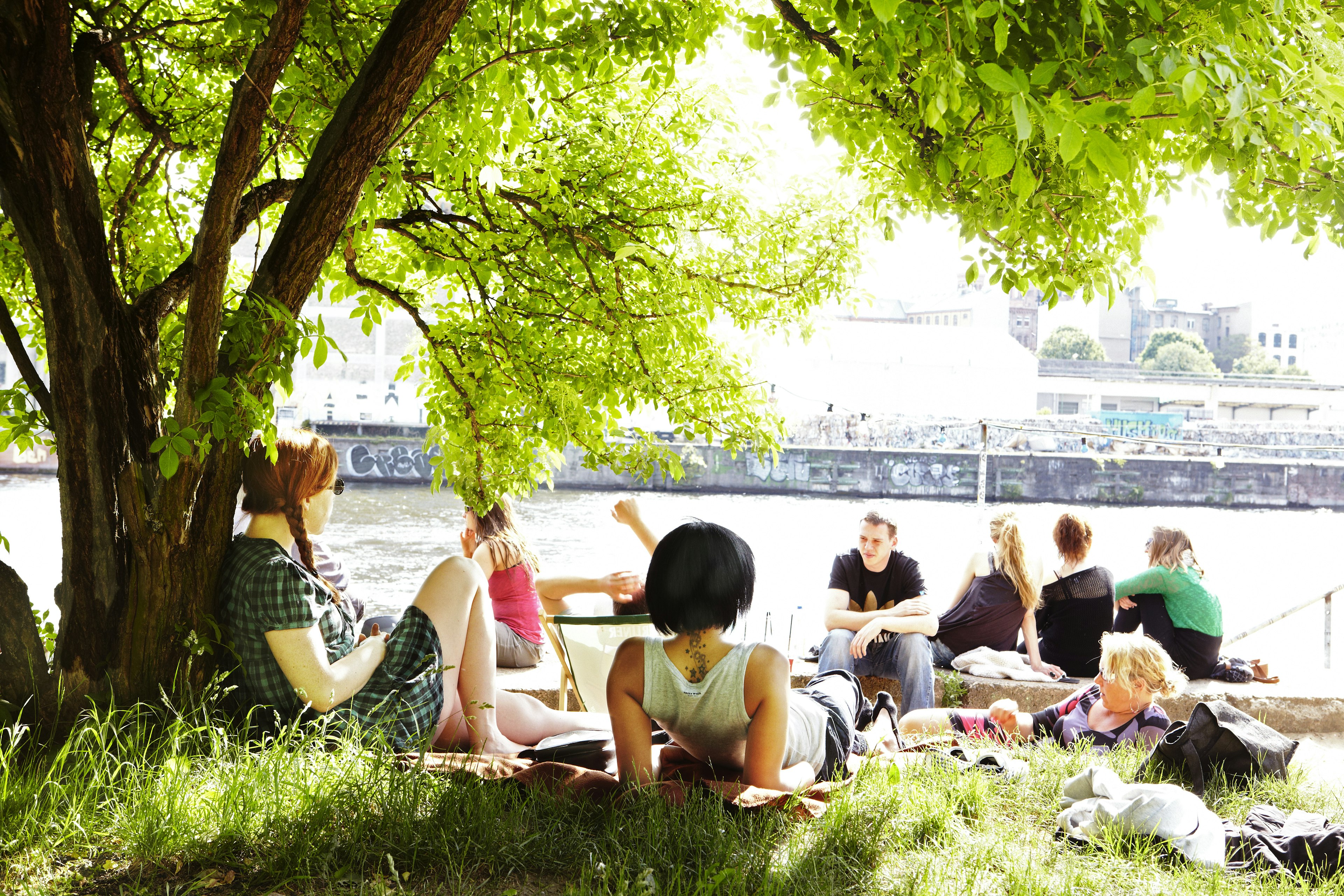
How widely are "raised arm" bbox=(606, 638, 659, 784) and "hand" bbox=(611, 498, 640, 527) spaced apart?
3.17 feet

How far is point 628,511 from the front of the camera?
3.44 metres

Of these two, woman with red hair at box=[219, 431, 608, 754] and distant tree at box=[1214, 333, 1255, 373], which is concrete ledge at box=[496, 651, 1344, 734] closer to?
woman with red hair at box=[219, 431, 608, 754]

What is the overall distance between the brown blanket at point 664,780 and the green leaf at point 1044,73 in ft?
5.34

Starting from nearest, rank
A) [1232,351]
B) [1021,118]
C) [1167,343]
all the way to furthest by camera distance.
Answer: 1. [1021,118]
2. [1167,343]
3. [1232,351]

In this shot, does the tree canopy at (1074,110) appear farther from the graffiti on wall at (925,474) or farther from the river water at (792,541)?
the graffiti on wall at (925,474)

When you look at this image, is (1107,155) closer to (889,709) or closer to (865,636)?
(889,709)

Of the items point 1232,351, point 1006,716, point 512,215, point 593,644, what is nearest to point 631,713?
point 593,644

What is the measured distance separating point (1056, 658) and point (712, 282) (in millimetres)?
2551

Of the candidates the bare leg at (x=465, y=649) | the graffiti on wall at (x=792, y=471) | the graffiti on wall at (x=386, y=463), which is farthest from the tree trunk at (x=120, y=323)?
the graffiti on wall at (x=792, y=471)

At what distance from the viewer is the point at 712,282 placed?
4.29m

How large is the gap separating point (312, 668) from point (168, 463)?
2.10 feet

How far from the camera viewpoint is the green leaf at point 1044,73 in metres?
1.78

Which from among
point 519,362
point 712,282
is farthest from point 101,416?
point 712,282

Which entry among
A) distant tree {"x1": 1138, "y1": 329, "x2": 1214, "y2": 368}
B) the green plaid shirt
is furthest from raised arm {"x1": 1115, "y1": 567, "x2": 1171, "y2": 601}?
distant tree {"x1": 1138, "y1": 329, "x2": 1214, "y2": 368}
